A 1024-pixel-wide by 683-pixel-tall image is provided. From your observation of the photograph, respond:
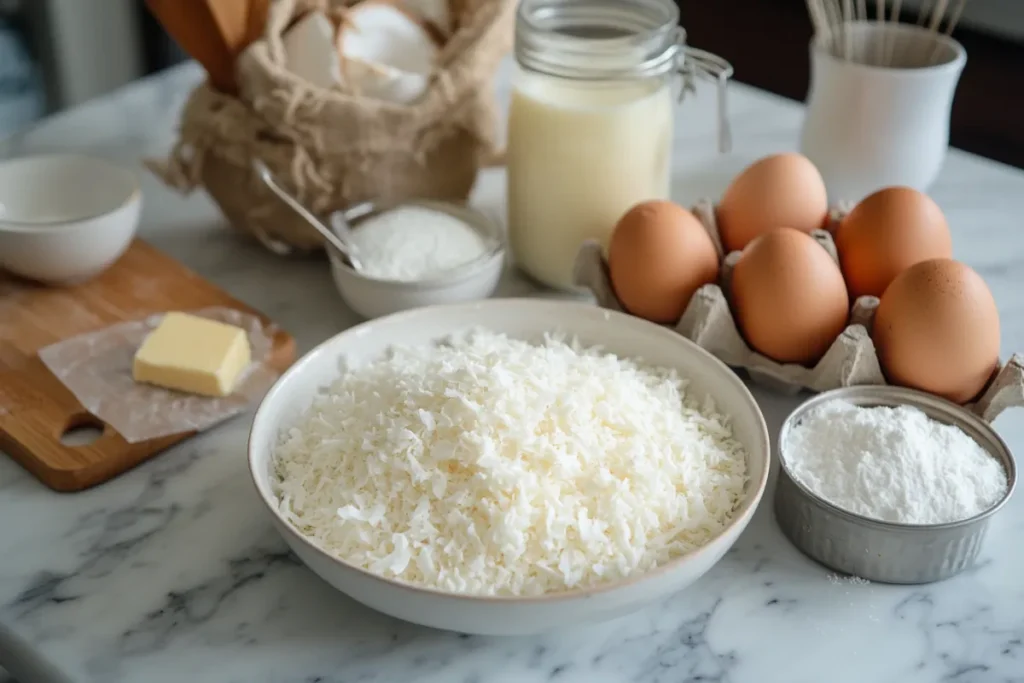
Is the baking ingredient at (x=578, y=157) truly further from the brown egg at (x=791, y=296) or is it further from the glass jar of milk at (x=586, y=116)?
the brown egg at (x=791, y=296)

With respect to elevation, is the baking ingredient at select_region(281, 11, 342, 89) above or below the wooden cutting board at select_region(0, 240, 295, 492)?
above

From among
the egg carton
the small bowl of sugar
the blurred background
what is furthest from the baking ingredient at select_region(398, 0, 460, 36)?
the blurred background

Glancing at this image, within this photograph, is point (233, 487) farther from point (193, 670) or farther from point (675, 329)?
point (675, 329)

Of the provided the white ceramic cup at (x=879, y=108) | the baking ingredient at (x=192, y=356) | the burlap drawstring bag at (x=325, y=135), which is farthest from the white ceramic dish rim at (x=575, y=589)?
the white ceramic cup at (x=879, y=108)

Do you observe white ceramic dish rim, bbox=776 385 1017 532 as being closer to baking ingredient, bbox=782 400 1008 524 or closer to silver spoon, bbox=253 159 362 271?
baking ingredient, bbox=782 400 1008 524

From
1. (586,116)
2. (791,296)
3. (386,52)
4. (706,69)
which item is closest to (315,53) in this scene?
(386,52)

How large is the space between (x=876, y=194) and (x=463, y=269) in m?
0.42

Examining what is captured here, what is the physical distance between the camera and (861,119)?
120cm

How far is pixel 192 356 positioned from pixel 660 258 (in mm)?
461

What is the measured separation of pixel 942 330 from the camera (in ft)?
2.90

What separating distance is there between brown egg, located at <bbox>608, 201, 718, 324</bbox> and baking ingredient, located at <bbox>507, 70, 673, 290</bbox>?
3.8 inches

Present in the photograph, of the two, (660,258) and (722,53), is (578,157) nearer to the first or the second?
(660,258)

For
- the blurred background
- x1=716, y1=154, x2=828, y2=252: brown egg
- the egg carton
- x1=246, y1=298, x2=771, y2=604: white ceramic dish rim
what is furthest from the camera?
the blurred background

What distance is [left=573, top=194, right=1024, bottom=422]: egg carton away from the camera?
2.97 ft
